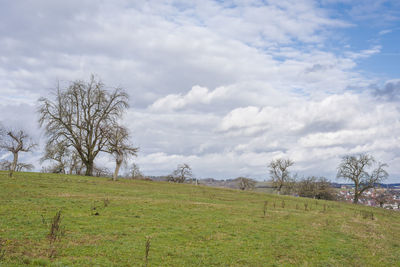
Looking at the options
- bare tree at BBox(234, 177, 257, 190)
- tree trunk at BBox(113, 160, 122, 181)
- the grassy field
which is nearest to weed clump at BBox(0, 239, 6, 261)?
the grassy field

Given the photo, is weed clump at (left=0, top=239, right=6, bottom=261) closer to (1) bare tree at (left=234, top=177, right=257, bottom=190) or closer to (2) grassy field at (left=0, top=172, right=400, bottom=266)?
(2) grassy field at (left=0, top=172, right=400, bottom=266)

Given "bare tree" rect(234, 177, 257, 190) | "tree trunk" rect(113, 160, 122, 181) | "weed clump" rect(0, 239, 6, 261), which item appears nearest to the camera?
"weed clump" rect(0, 239, 6, 261)

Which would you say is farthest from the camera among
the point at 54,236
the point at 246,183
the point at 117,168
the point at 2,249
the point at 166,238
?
the point at 246,183

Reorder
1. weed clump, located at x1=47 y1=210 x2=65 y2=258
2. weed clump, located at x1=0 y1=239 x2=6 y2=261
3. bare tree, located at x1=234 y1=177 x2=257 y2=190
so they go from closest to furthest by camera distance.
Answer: weed clump, located at x1=0 y1=239 x2=6 y2=261 < weed clump, located at x1=47 y1=210 x2=65 y2=258 < bare tree, located at x1=234 y1=177 x2=257 y2=190

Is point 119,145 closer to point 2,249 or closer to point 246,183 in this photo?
point 2,249

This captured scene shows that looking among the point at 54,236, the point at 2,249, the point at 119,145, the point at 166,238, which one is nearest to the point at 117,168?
the point at 119,145

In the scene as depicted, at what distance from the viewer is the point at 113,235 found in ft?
50.1

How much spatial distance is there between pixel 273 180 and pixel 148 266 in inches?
3510

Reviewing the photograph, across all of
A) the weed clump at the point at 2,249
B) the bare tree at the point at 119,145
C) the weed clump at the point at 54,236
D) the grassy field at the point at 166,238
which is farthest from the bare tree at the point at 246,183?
the weed clump at the point at 2,249

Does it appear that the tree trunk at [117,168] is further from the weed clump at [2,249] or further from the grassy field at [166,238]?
the weed clump at [2,249]

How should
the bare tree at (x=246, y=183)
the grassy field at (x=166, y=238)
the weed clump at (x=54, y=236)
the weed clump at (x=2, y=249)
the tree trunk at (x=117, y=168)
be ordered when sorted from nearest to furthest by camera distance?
1. the weed clump at (x=2, y=249)
2. the weed clump at (x=54, y=236)
3. the grassy field at (x=166, y=238)
4. the tree trunk at (x=117, y=168)
5. the bare tree at (x=246, y=183)

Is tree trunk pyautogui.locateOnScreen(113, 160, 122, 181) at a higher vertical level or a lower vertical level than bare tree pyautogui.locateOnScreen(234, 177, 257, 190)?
higher

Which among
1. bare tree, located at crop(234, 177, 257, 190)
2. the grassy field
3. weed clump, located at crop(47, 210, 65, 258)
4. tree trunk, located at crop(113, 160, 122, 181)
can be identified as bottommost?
bare tree, located at crop(234, 177, 257, 190)

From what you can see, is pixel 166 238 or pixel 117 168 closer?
pixel 166 238
